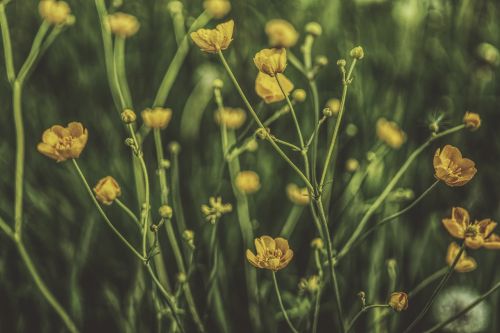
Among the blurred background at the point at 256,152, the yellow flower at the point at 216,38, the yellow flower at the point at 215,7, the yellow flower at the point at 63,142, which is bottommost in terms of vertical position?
the blurred background at the point at 256,152

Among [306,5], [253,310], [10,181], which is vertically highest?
[306,5]

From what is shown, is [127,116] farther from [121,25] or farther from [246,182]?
[121,25]

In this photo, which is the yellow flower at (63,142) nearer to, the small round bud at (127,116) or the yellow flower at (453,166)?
the small round bud at (127,116)

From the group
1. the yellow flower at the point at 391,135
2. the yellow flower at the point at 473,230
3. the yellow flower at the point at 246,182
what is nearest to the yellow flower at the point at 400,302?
the yellow flower at the point at 473,230

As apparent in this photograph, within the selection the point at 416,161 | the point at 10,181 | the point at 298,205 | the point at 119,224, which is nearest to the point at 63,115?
the point at 10,181

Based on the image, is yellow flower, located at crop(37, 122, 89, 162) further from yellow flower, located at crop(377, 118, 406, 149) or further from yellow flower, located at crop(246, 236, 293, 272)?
yellow flower, located at crop(377, 118, 406, 149)

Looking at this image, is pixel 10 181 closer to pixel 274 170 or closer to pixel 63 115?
pixel 63 115

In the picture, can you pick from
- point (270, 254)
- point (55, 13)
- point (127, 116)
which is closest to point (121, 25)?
point (55, 13)
